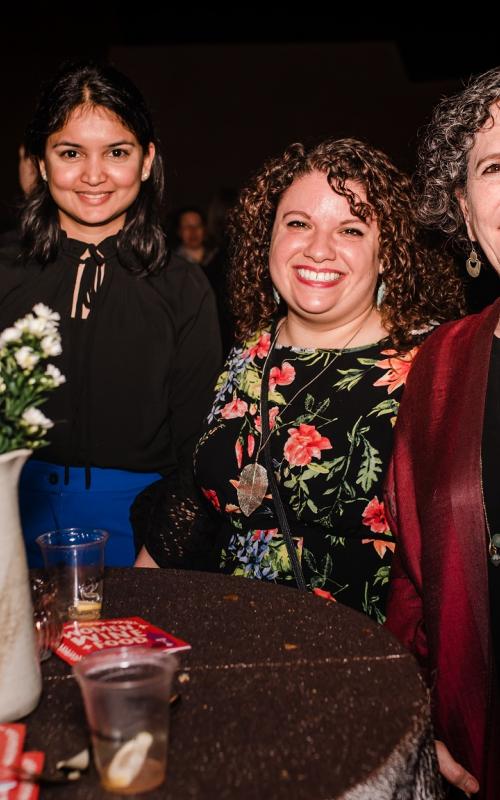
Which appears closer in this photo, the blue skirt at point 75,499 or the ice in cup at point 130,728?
the ice in cup at point 130,728

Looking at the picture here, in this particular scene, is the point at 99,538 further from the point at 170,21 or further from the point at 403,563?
the point at 170,21

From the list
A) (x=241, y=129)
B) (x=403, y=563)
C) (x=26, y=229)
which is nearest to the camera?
(x=403, y=563)

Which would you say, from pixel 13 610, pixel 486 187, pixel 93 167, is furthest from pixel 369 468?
pixel 93 167

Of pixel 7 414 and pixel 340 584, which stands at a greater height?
pixel 7 414

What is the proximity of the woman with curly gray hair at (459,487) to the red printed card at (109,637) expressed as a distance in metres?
0.56

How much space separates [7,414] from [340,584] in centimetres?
99

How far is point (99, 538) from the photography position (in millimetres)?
1415

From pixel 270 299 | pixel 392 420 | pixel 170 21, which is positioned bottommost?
pixel 392 420

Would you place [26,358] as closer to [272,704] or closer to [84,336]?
[272,704]

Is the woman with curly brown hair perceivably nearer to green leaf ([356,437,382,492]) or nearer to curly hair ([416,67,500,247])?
green leaf ([356,437,382,492])

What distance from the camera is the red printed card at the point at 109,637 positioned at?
1.26 metres

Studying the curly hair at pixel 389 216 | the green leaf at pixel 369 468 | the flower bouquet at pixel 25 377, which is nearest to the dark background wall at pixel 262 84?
the curly hair at pixel 389 216

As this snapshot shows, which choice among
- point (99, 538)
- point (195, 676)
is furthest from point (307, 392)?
point (195, 676)

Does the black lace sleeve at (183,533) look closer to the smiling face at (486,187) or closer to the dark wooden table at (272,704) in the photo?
the dark wooden table at (272,704)
